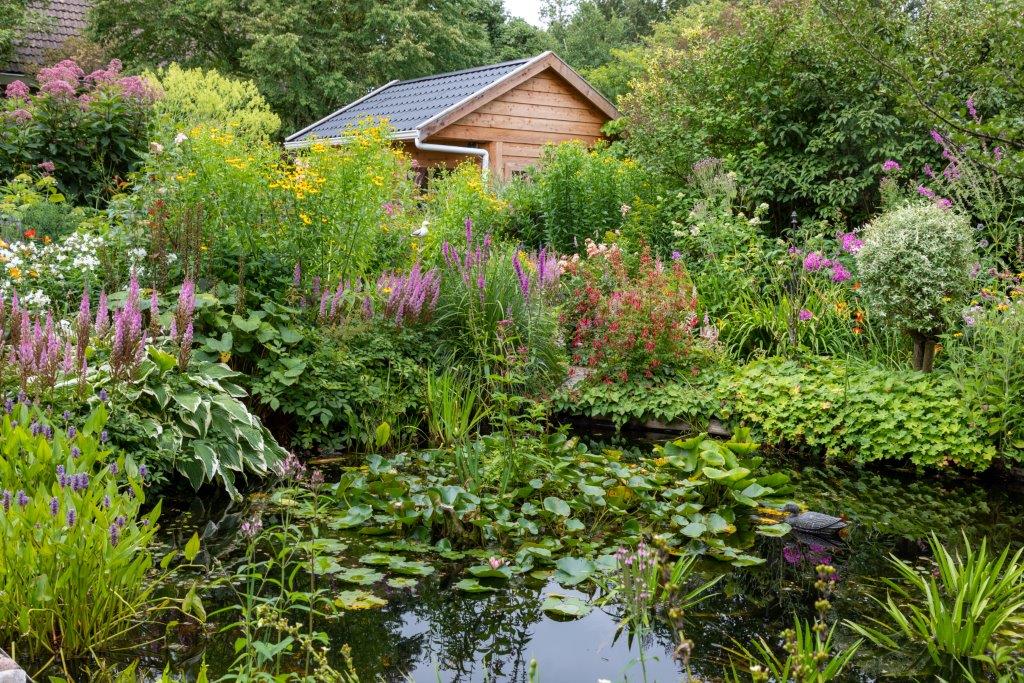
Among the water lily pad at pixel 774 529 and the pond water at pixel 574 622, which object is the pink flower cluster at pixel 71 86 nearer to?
the pond water at pixel 574 622

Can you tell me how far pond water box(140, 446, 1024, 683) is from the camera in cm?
343

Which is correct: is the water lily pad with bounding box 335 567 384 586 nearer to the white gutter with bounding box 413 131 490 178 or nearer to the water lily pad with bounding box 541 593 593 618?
the water lily pad with bounding box 541 593 593 618

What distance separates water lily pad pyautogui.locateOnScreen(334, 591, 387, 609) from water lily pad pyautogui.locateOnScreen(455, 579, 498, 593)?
0.35m

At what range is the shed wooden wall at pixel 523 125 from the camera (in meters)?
16.0

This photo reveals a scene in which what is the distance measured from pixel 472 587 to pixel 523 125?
13.9m

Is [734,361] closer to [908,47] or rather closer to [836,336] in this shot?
[836,336]

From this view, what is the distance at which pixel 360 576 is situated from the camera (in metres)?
4.08

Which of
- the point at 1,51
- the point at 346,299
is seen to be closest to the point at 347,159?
the point at 346,299

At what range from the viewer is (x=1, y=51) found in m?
17.6

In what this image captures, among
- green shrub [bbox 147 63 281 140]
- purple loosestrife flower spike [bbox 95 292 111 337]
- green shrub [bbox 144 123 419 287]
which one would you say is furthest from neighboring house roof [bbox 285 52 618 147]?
purple loosestrife flower spike [bbox 95 292 111 337]

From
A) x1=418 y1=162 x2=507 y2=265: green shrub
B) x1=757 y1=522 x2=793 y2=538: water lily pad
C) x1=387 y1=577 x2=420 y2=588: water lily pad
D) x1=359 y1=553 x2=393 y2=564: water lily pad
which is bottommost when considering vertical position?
x1=757 y1=522 x2=793 y2=538: water lily pad

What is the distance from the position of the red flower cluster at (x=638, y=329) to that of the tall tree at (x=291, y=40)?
15.7m

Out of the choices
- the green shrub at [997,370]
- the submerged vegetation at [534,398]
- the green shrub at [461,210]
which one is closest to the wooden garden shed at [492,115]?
the green shrub at [461,210]

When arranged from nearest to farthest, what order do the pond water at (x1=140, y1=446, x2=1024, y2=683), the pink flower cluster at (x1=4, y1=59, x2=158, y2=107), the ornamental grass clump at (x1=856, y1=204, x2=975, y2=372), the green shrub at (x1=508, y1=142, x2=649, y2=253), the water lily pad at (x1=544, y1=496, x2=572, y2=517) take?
the pond water at (x1=140, y1=446, x2=1024, y2=683) → the water lily pad at (x1=544, y1=496, x2=572, y2=517) → the ornamental grass clump at (x1=856, y1=204, x2=975, y2=372) → the green shrub at (x1=508, y1=142, x2=649, y2=253) → the pink flower cluster at (x1=4, y1=59, x2=158, y2=107)
